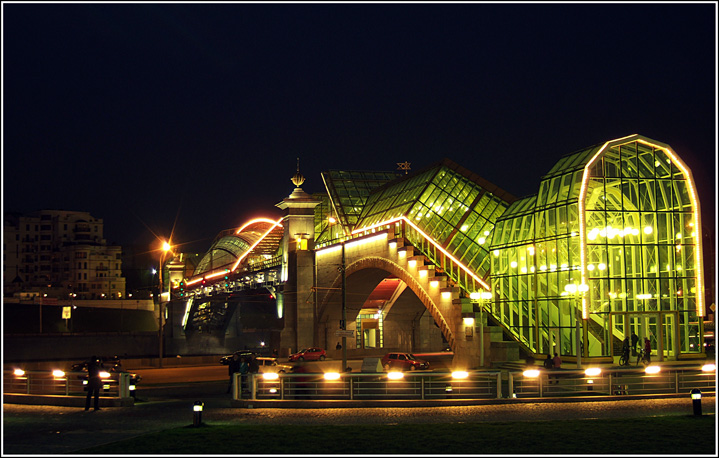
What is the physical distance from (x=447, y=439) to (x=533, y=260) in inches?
1164

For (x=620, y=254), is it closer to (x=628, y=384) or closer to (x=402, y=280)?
(x=628, y=384)

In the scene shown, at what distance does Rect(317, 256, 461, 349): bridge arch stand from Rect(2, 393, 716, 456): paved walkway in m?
23.4

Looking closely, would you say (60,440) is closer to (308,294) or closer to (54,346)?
(308,294)

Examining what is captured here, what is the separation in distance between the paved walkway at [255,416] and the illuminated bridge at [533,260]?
11650 millimetres

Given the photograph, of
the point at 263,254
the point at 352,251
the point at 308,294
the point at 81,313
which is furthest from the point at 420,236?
the point at 81,313

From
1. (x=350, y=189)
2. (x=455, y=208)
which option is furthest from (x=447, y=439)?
(x=350, y=189)

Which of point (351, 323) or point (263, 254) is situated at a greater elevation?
point (263, 254)

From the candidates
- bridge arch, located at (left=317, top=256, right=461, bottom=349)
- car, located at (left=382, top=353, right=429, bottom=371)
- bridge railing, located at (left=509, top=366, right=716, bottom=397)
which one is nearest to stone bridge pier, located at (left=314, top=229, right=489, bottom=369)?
bridge arch, located at (left=317, top=256, right=461, bottom=349)

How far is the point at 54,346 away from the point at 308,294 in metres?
40.2

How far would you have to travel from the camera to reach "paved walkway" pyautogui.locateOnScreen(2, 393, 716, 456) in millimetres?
20484

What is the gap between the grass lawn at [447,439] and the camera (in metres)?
17.0

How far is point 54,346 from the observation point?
312 feet

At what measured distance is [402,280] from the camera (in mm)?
59219

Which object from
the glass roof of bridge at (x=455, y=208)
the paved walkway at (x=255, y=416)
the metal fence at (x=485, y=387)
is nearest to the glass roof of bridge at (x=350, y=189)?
the glass roof of bridge at (x=455, y=208)
